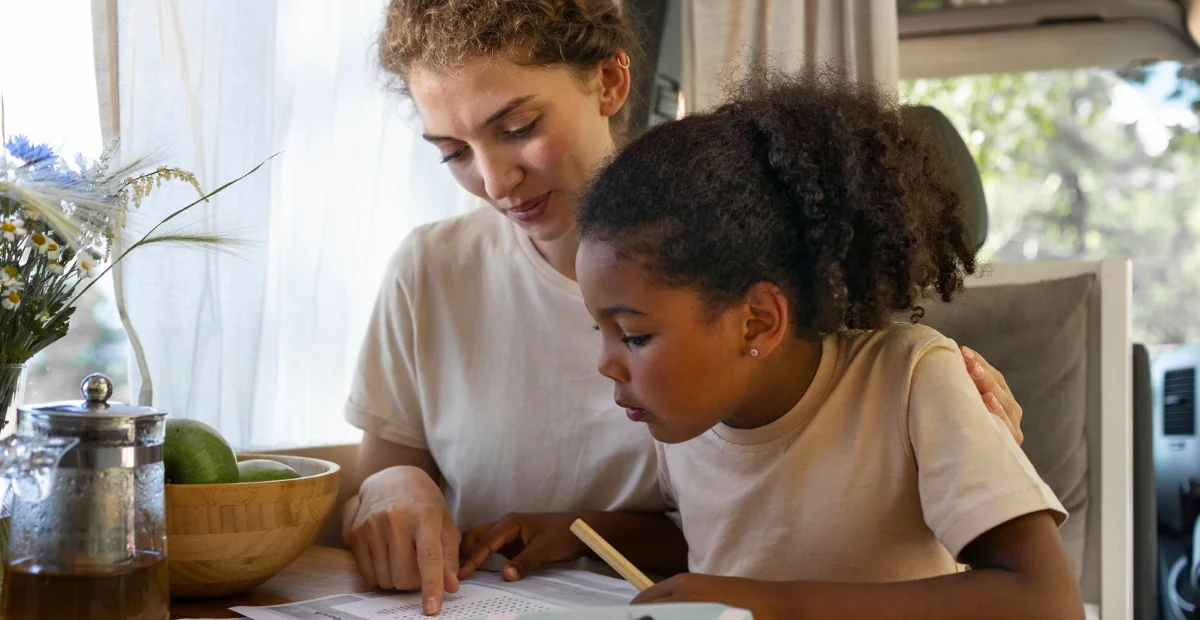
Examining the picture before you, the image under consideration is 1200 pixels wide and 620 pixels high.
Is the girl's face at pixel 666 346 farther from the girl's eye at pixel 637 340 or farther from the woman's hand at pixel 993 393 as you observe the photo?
the woman's hand at pixel 993 393

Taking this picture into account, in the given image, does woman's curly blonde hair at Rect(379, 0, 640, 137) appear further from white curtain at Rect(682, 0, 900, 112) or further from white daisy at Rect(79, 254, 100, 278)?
white curtain at Rect(682, 0, 900, 112)

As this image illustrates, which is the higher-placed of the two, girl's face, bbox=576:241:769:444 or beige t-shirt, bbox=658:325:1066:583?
girl's face, bbox=576:241:769:444

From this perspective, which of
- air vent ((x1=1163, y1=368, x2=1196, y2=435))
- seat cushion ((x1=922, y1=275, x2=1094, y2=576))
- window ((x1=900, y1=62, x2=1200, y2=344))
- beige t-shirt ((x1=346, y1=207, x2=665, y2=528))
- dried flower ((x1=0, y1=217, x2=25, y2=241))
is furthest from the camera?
window ((x1=900, y1=62, x2=1200, y2=344))

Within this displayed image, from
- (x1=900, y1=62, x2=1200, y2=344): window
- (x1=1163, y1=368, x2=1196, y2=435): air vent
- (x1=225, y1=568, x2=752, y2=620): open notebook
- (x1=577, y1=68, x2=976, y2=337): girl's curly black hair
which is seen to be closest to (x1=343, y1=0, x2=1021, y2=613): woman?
(x1=225, y1=568, x2=752, y2=620): open notebook

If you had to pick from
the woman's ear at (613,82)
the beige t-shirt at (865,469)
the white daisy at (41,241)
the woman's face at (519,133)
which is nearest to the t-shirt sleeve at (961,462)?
the beige t-shirt at (865,469)

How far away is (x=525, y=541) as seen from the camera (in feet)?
3.89

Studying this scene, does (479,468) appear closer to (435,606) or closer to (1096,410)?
(435,606)

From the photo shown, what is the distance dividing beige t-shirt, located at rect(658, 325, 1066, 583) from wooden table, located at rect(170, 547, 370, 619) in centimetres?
39

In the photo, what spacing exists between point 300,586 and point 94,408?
1.24 ft

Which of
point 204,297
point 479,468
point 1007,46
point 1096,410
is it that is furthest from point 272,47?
point 1007,46

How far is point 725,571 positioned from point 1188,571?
160 cm

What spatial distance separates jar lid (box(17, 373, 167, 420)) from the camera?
0.74 meters

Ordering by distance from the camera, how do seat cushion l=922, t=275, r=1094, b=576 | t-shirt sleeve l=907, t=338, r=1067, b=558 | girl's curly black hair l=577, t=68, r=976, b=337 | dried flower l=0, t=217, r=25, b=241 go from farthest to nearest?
seat cushion l=922, t=275, r=1094, b=576 → girl's curly black hair l=577, t=68, r=976, b=337 → t-shirt sleeve l=907, t=338, r=1067, b=558 → dried flower l=0, t=217, r=25, b=241

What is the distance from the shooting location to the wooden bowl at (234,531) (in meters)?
0.94
